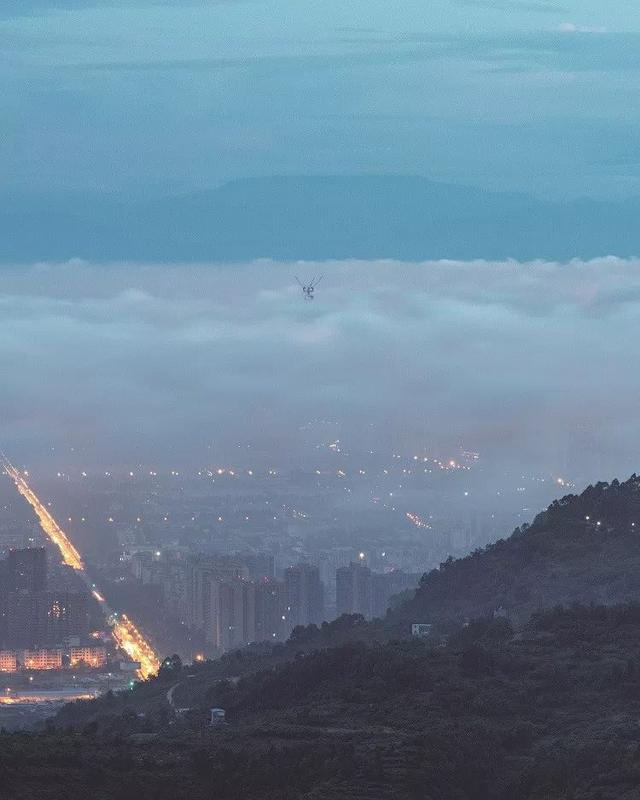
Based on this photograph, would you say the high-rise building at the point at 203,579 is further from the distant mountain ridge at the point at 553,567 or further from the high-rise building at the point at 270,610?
the distant mountain ridge at the point at 553,567

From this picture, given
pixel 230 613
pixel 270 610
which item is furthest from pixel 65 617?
pixel 270 610

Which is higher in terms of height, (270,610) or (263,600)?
(263,600)

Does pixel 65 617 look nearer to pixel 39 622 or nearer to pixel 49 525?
pixel 39 622

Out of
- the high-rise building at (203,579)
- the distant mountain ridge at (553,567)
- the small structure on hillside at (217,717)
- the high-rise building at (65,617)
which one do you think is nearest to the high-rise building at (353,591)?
the high-rise building at (203,579)

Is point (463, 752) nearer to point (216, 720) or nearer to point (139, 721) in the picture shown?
point (216, 720)

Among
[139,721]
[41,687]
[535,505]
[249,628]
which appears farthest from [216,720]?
[535,505]

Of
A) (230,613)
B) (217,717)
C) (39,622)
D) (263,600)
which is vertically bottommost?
(217,717)
